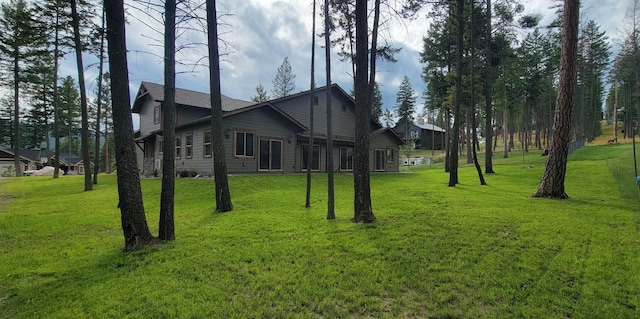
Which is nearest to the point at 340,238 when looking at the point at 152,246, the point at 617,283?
the point at 152,246

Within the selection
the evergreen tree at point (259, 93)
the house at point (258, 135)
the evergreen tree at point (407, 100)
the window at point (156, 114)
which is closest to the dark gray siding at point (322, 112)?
the house at point (258, 135)

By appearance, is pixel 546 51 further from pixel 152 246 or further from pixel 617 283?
pixel 152 246

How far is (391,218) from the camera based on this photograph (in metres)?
6.57

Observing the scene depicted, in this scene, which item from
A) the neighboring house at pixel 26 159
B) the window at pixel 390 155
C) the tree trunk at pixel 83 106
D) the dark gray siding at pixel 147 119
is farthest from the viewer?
the neighboring house at pixel 26 159

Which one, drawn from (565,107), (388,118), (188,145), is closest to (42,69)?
(188,145)

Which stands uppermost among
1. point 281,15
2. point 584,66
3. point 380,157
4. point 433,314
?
point 584,66

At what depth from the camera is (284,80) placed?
134ft

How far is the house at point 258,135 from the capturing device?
1573cm

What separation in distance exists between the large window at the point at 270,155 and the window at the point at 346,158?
5.63 meters

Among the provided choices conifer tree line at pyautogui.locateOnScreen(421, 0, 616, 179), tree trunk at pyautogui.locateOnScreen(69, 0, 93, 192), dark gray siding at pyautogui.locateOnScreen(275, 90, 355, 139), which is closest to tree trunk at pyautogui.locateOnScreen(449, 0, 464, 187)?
conifer tree line at pyautogui.locateOnScreen(421, 0, 616, 179)

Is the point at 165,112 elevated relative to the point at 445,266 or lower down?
elevated

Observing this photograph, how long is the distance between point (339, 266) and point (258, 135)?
13265 millimetres

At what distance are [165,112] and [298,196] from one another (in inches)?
229

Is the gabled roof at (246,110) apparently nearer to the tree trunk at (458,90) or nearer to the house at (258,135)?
the house at (258,135)
